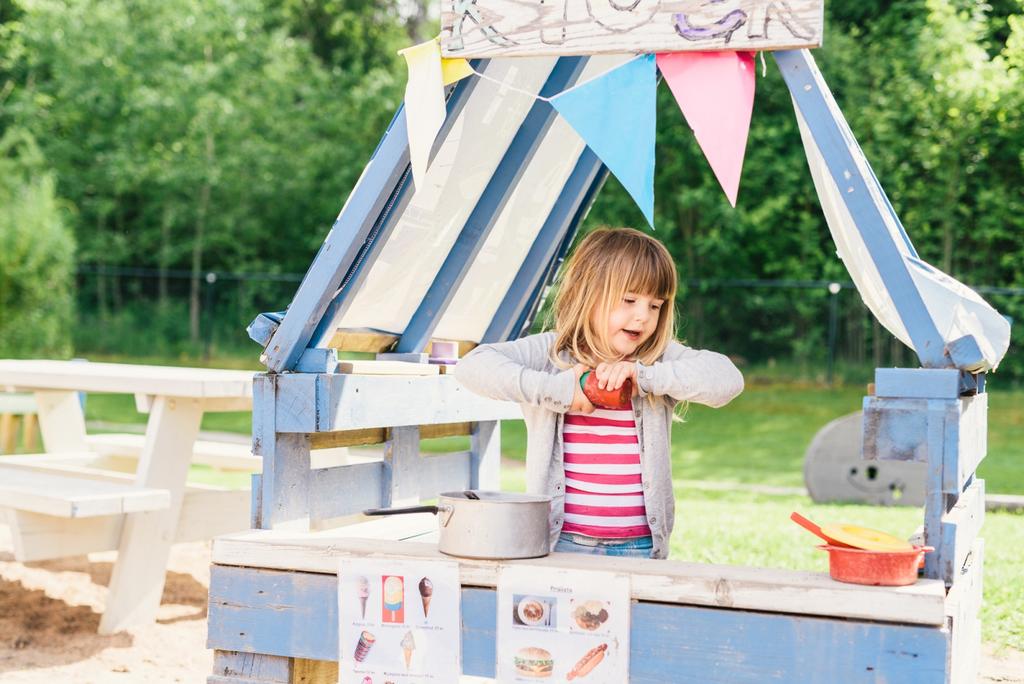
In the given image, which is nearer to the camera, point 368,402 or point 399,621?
point 399,621

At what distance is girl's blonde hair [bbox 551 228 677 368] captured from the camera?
9.68ft

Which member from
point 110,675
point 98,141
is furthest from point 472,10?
point 98,141

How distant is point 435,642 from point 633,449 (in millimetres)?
731

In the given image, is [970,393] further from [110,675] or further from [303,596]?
[110,675]

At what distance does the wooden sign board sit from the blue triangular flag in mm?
65

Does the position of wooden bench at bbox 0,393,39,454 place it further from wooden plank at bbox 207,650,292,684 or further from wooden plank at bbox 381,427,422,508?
wooden plank at bbox 207,650,292,684

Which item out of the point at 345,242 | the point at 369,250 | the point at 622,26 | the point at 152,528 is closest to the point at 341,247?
the point at 345,242

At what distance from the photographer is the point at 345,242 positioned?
3064 millimetres

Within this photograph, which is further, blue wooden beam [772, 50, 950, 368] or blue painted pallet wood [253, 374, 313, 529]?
blue painted pallet wood [253, 374, 313, 529]

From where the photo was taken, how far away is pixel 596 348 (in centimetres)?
304

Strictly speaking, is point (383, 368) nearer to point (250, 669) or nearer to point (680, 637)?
point (250, 669)

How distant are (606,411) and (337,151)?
65.0ft

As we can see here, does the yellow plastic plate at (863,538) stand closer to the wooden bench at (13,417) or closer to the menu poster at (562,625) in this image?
the menu poster at (562,625)

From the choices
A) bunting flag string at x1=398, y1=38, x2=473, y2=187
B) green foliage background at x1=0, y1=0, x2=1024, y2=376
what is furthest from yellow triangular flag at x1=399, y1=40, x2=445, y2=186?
green foliage background at x1=0, y1=0, x2=1024, y2=376
